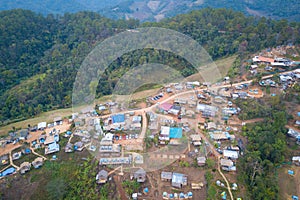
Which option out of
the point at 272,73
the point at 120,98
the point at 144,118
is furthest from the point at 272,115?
the point at 120,98

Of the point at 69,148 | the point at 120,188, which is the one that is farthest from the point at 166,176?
the point at 69,148

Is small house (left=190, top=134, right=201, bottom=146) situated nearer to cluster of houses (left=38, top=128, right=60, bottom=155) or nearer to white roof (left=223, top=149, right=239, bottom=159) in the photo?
white roof (left=223, top=149, right=239, bottom=159)

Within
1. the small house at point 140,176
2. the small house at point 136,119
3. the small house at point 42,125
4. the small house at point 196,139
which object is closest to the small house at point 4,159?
the small house at point 42,125

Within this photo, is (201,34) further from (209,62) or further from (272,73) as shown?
(272,73)

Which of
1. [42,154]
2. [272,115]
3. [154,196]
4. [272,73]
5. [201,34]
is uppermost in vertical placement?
[201,34]

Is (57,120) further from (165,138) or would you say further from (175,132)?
(175,132)
